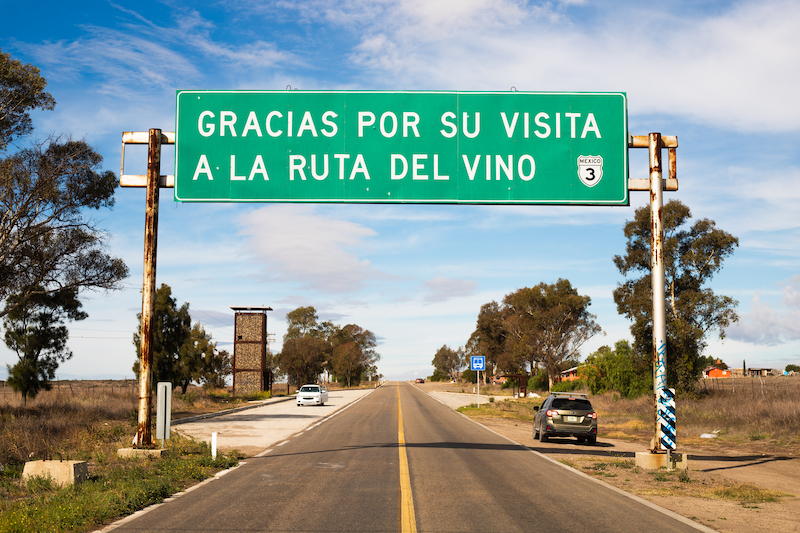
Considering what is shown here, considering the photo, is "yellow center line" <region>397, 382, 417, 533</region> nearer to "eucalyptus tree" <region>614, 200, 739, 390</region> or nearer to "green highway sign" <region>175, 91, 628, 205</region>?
"green highway sign" <region>175, 91, 628, 205</region>

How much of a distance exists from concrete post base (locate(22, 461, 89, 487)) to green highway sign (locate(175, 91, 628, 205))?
6.04 m

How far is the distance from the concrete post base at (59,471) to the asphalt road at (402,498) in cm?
210

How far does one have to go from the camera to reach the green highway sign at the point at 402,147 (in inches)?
575

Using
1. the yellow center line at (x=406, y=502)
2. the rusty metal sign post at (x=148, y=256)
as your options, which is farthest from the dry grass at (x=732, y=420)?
the rusty metal sign post at (x=148, y=256)

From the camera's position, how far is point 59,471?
11578 millimetres

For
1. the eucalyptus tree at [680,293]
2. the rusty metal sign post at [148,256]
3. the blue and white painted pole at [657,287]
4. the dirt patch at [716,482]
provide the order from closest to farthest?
the dirt patch at [716,482], the rusty metal sign post at [148,256], the blue and white painted pole at [657,287], the eucalyptus tree at [680,293]

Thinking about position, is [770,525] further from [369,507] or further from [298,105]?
[298,105]

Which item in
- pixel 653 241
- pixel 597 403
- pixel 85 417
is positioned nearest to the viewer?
pixel 653 241

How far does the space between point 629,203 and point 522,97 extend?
3.40 metres

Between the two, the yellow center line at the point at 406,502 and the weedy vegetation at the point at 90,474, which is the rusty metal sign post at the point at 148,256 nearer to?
the weedy vegetation at the point at 90,474

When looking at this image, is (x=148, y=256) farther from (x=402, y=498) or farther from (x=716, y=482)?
(x=716, y=482)

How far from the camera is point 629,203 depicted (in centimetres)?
1487

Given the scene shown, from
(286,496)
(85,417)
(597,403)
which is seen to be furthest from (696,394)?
(286,496)

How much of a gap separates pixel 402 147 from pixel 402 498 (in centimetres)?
758
